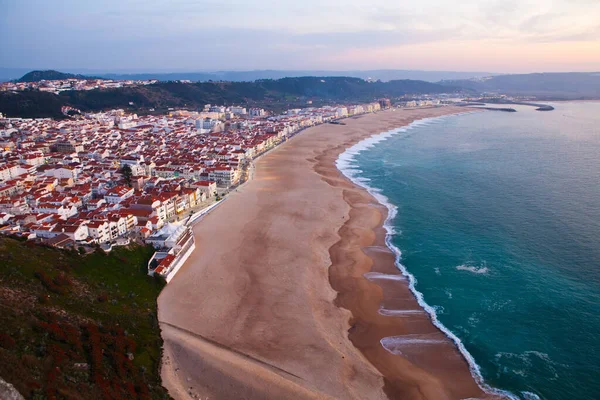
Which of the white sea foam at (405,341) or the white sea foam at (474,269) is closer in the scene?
the white sea foam at (405,341)

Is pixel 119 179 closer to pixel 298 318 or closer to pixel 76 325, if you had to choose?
pixel 76 325

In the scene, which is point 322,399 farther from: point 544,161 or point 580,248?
point 544,161

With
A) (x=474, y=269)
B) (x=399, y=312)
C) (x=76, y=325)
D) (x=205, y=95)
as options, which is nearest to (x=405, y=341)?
(x=399, y=312)

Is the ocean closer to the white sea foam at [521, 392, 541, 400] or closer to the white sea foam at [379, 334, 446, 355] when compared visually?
the white sea foam at [521, 392, 541, 400]

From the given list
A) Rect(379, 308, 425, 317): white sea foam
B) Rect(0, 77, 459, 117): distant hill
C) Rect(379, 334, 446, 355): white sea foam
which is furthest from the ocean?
Rect(0, 77, 459, 117): distant hill

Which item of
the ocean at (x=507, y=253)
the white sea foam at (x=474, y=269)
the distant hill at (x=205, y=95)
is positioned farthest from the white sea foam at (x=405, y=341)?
the distant hill at (x=205, y=95)

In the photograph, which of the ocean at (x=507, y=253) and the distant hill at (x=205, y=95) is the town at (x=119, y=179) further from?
the distant hill at (x=205, y=95)

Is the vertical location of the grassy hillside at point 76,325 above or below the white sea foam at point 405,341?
above

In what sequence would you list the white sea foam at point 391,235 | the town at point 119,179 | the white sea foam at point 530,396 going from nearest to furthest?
the white sea foam at point 530,396 → the white sea foam at point 391,235 → the town at point 119,179
